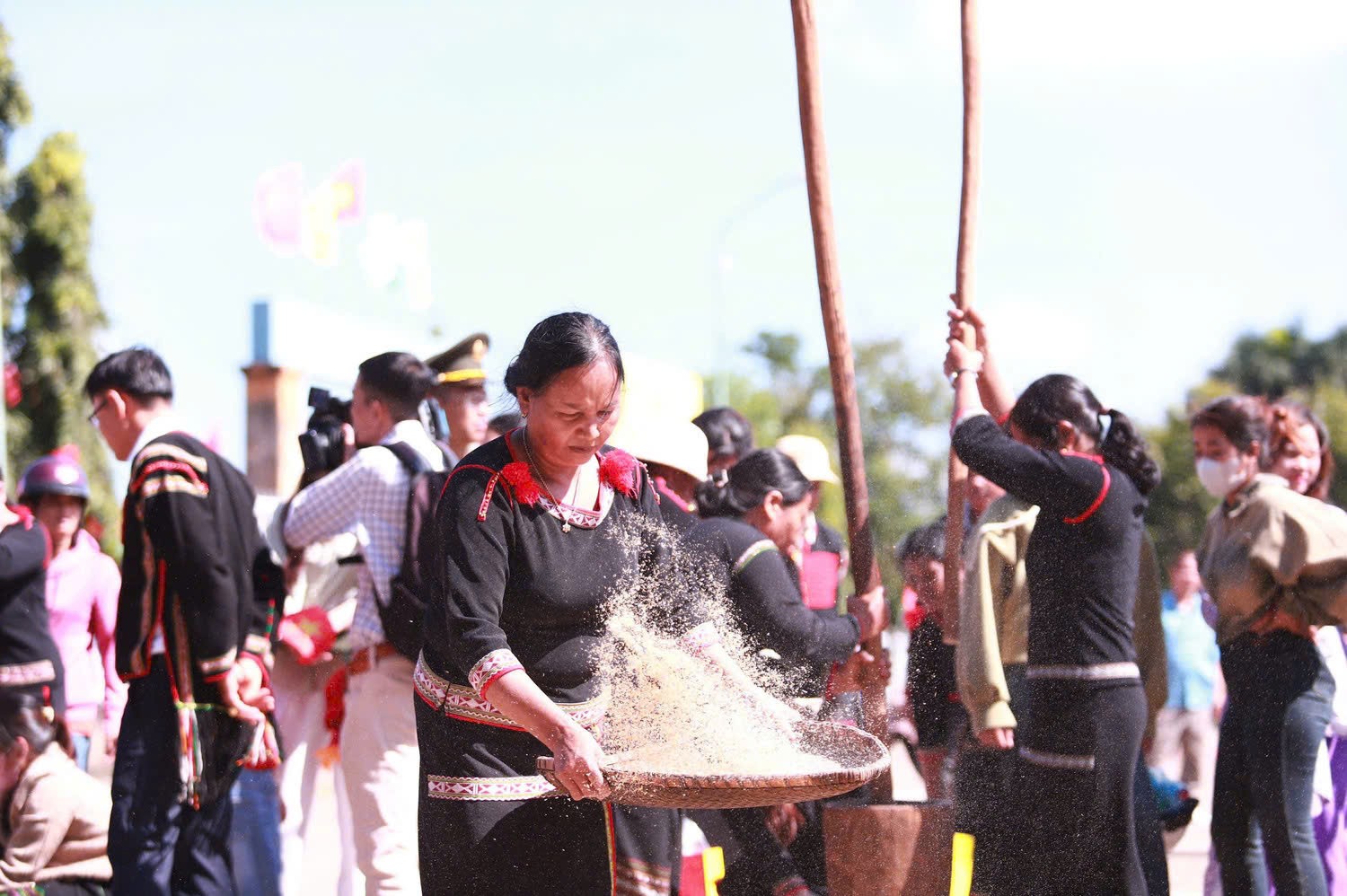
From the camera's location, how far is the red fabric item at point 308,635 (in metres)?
4.85

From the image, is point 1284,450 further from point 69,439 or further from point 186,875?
point 69,439

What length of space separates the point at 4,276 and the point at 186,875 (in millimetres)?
17253

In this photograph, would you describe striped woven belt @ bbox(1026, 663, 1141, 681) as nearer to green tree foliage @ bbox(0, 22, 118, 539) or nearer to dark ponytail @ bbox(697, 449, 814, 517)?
dark ponytail @ bbox(697, 449, 814, 517)

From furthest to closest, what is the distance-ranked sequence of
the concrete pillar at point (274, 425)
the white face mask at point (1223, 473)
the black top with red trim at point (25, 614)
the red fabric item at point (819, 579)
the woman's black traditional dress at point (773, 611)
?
the concrete pillar at point (274, 425) → the red fabric item at point (819, 579) → the black top with red trim at point (25, 614) → the white face mask at point (1223, 473) → the woman's black traditional dress at point (773, 611)

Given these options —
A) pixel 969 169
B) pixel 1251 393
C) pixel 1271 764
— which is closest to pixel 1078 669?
pixel 1271 764

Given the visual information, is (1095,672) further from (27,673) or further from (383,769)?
(27,673)

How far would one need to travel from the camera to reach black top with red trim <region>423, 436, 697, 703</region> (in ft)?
9.32

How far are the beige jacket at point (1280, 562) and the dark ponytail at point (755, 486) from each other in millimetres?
1279

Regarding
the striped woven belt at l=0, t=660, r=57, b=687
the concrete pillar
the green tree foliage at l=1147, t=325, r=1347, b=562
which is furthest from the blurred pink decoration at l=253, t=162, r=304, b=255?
the green tree foliage at l=1147, t=325, r=1347, b=562

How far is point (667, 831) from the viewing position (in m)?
3.19

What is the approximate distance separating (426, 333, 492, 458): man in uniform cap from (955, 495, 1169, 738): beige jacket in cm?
170

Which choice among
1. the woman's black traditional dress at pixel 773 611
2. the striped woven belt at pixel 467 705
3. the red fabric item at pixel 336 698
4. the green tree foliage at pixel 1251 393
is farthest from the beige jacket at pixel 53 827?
the green tree foliage at pixel 1251 393

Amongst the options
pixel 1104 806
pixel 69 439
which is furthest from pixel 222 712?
pixel 69 439

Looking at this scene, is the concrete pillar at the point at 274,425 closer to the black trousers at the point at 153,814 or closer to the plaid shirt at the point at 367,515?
the plaid shirt at the point at 367,515
